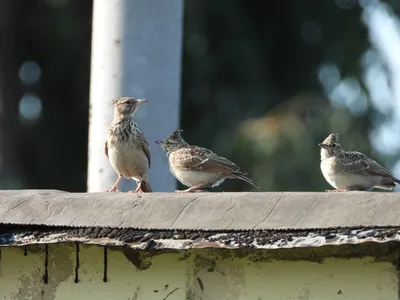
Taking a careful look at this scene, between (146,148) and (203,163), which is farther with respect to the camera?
(146,148)

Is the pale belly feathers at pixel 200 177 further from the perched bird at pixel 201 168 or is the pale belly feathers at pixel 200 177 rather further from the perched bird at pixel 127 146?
the perched bird at pixel 127 146

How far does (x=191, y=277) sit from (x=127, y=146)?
3.09m

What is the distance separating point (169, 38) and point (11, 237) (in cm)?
309

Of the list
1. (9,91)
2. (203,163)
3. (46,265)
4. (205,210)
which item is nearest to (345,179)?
(203,163)

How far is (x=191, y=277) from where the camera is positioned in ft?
16.3

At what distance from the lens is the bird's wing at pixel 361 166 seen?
22.6 feet

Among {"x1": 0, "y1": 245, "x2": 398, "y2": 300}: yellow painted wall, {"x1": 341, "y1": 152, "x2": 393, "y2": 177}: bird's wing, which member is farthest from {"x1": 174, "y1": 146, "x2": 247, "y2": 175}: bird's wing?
{"x1": 0, "y1": 245, "x2": 398, "y2": 300}: yellow painted wall

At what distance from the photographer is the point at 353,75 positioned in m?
17.0

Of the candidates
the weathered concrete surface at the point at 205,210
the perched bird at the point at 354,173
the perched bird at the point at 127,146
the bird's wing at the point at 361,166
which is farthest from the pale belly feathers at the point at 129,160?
the weathered concrete surface at the point at 205,210

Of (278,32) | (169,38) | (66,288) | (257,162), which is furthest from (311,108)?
(66,288)

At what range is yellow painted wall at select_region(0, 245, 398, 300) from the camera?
15.5 feet

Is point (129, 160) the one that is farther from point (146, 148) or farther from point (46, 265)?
point (46, 265)

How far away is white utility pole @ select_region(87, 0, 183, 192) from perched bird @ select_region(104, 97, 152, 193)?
2.3 inches

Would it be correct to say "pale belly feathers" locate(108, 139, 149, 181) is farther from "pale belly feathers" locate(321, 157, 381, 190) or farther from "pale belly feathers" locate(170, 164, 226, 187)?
"pale belly feathers" locate(321, 157, 381, 190)
